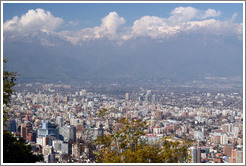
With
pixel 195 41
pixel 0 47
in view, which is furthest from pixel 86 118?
pixel 195 41

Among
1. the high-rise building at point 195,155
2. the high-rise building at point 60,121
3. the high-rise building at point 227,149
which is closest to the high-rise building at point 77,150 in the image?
the high-rise building at point 195,155

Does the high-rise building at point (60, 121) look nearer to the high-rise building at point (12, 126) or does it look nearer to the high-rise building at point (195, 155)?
the high-rise building at point (12, 126)

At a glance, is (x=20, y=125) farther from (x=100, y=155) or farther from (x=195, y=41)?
(x=195, y=41)

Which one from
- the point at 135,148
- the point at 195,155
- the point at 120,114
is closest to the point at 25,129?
the point at 120,114

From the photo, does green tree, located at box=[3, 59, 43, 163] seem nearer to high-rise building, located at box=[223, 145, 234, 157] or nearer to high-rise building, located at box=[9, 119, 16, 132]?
high-rise building, located at box=[9, 119, 16, 132]

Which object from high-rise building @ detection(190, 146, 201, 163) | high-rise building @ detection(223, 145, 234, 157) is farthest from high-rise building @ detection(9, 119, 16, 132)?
high-rise building @ detection(223, 145, 234, 157)
